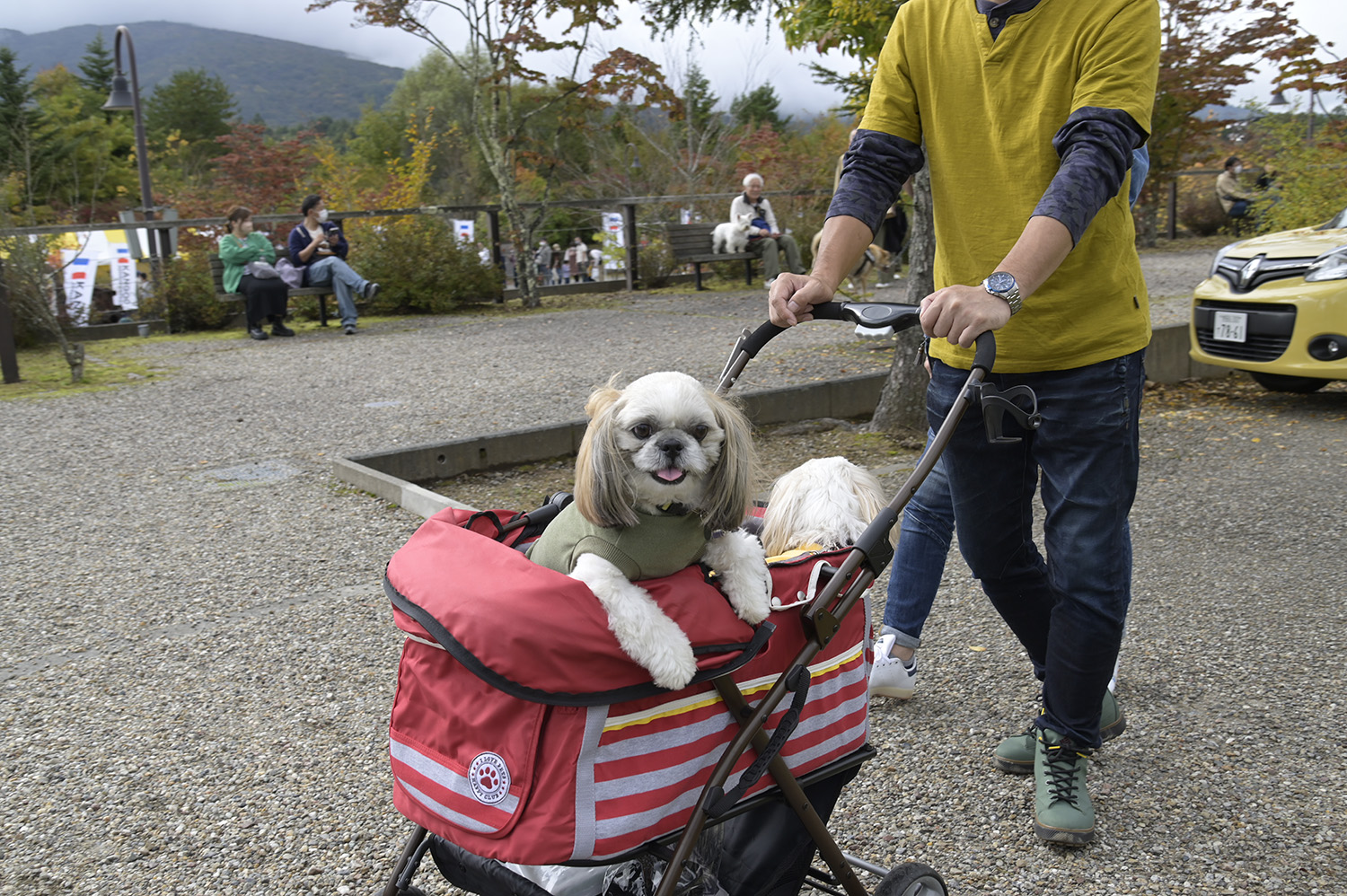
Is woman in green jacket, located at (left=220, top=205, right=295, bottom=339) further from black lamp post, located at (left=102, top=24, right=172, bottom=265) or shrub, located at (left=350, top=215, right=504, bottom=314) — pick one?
black lamp post, located at (left=102, top=24, right=172, bottom=265)

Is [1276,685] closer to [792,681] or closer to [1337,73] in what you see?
[792,681]

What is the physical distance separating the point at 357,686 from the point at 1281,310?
262 inches

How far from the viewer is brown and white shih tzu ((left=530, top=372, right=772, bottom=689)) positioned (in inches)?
70.7

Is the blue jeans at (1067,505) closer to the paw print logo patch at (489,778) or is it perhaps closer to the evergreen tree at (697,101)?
the paw print logo patch at (489,778)

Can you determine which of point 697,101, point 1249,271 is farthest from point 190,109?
point 1249,271

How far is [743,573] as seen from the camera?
1.89m

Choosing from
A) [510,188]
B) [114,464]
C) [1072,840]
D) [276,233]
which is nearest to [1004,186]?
[1072,840]

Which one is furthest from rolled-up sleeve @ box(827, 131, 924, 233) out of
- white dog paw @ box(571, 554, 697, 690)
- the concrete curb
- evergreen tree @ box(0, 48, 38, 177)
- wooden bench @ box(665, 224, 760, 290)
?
evergreen tree @ box(0, 48, 38, 177)

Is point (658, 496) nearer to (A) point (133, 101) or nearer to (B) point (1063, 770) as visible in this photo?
(B) point (1063, 770)

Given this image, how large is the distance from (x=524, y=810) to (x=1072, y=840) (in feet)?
4.89

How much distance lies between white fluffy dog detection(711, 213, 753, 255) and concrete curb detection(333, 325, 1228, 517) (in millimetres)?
8171

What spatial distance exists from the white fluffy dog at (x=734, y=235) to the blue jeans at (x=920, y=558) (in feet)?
41.4

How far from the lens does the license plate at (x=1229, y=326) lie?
7.25m

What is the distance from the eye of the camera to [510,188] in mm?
14656
